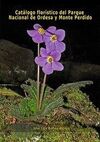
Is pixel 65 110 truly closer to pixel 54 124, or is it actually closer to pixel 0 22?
pixel 54 124

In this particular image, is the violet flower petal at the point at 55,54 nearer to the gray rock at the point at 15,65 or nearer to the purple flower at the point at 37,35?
the purple flower at the point at 37,35

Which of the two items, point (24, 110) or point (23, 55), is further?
point (23, 55)

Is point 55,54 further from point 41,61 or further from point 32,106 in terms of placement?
point 32,106

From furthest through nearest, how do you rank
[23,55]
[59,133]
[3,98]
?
[23,55], [3,98], [59,133]

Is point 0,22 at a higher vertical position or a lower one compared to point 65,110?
higher

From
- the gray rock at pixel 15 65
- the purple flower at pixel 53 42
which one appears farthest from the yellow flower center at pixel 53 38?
the gray rock at pixel 15 65

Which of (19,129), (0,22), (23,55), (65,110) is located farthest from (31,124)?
(0,22)
